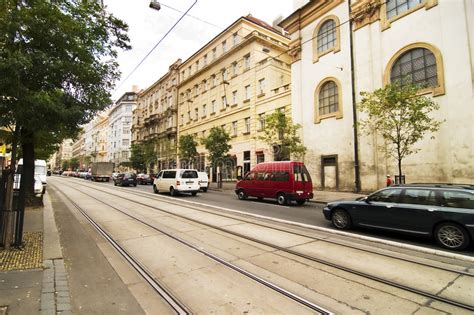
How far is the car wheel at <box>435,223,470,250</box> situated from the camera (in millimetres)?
6219

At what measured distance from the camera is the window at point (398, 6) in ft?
59.0

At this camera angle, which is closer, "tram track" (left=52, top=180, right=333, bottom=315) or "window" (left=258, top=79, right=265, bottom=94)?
"tram track" (left=52, top=180, right=333, bottom=315)

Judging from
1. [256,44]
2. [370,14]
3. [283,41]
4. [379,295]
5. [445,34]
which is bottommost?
[379,295]

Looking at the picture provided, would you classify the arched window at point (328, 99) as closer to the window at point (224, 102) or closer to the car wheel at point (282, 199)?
the car wheel at point (282, 199)

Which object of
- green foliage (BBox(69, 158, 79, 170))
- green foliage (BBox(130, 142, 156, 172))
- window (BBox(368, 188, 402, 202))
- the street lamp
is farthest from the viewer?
green foliage (BBox(69, 158, 79, 170))

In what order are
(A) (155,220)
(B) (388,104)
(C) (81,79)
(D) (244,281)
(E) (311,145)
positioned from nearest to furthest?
(D) (244,281), (C) (81,79), (A) (155,220), (B) (388,104), (E) (311,145)

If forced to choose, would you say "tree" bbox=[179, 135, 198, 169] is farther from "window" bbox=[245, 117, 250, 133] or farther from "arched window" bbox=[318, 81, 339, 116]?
"arched window" bbox=[318, 81, 339, 116]

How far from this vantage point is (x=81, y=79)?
682 centimetres

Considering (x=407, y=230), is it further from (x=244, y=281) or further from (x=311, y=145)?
(x=311, y=145)

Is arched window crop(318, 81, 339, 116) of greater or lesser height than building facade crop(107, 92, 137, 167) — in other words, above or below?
below

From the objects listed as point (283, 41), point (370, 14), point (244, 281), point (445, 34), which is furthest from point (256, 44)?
point (244, 281)

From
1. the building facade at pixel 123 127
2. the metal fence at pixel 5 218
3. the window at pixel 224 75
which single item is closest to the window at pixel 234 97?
the window at pixel 224 75

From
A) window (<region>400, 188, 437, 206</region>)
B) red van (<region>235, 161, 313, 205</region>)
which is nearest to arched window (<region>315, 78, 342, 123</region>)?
→ red van (<region>235, 161, 313, 205</region>)

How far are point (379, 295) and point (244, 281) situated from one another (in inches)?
78.3
